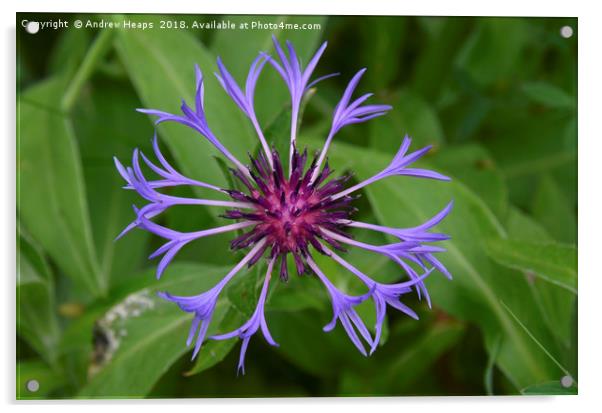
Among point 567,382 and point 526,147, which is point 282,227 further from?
point 526,147

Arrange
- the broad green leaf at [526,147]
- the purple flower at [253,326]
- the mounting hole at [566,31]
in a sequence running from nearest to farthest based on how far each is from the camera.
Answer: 1. the purple flower at [253,326]
2. the mounting hole at [566,31]
3. the broad green leaf at [526,147]

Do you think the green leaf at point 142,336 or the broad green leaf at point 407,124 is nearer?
the green leaf at point 142,336

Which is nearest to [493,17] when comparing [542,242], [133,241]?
[542,242]

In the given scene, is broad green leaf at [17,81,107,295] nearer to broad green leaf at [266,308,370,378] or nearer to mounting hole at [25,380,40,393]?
mounting hole at [25,380,40,393]

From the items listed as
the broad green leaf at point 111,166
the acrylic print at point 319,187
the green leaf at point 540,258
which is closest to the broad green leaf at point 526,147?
the acrylic print at point 319,187

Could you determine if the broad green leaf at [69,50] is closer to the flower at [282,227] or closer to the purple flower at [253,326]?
the flower at [282,227]

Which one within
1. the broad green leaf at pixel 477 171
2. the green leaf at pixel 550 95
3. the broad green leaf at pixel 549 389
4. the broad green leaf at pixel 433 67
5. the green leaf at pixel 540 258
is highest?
the broad green leaf at pixel 433 67

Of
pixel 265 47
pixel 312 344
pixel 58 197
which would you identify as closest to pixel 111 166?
pixel 58 197

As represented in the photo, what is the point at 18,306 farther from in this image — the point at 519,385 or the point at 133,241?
the point at 519,385
